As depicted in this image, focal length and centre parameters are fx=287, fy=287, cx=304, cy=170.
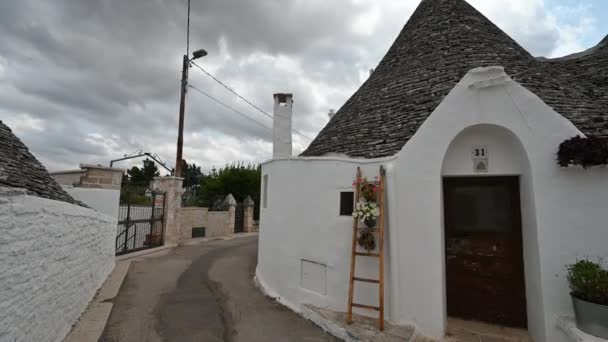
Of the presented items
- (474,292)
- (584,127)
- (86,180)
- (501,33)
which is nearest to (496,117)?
(584,127)

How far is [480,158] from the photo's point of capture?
15.0ft

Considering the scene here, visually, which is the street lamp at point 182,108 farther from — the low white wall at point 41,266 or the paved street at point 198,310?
the low white wall at point 41,266

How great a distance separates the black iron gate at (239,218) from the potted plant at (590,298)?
57.5 ft

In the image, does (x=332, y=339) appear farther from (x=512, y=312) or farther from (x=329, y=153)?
(x=329, y=153)

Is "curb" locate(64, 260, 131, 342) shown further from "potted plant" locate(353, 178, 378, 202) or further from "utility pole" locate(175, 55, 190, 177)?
"utility pole" locate(175, 55, 190, 177)

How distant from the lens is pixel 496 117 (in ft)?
13.9

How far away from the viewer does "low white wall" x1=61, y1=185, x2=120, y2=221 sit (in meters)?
7.89

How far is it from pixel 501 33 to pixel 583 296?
6.77 meters

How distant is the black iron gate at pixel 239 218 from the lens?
757 inches

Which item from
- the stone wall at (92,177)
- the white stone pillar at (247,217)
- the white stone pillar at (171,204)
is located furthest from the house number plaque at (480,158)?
the white stone pillar at (247,217)

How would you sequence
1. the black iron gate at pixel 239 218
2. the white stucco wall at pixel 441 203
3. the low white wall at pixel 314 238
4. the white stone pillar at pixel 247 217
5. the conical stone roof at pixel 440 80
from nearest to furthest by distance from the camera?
the white stucco wall at pixel 441 203 → the low white wall at pixel 314 238 → the conical stone roof at pixel 440 80 → the black iron gate at pixel 239 218 → the white stone pillar at pixel 247 217

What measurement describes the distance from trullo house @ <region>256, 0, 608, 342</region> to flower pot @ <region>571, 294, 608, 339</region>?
48 cm

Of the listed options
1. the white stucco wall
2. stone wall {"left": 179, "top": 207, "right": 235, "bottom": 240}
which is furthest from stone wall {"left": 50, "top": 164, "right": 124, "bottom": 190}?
the white stucco wall

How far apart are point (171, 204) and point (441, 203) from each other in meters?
11.6
